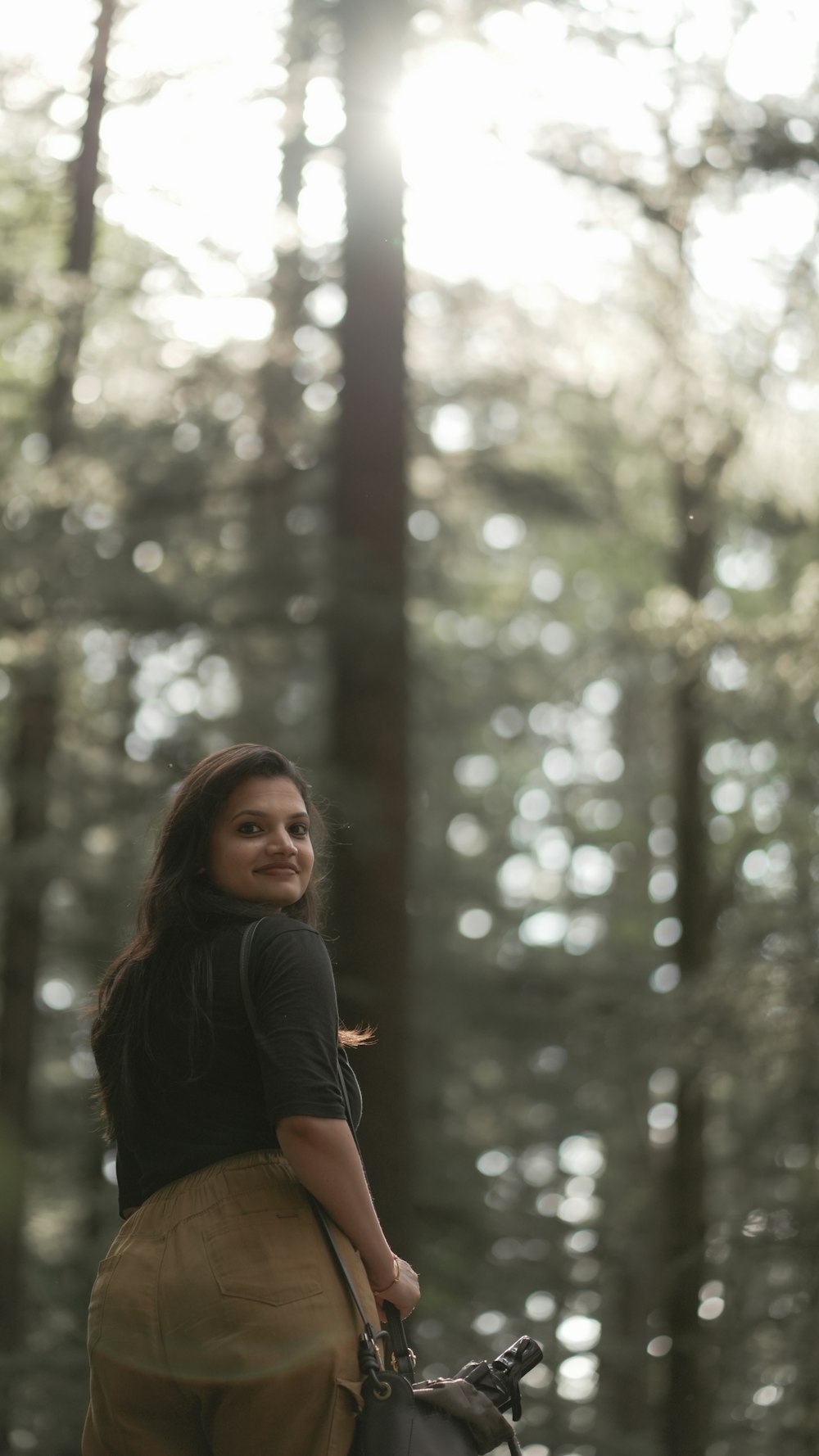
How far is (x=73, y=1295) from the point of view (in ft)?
31.7

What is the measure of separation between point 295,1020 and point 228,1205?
34 centimetres

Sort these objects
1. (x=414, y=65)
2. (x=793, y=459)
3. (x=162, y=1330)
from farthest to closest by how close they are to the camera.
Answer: (x=414, y=65)
(x=793, y=459)
(x=162, y=1330)

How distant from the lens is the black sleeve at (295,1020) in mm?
2516

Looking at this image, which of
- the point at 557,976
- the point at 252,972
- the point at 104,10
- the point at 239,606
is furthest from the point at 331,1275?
the point at 557,976

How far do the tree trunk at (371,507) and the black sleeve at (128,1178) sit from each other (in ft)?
15.4

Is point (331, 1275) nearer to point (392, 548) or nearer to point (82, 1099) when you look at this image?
point (392, 548)

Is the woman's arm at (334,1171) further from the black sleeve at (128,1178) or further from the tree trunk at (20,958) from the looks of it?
the tree trunk at (20,958)

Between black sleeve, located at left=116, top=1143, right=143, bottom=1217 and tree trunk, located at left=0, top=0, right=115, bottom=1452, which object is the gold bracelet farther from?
tree trunk, located at left=0, top=0, right=115, bottom=1452

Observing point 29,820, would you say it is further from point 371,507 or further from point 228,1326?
point 228,1326

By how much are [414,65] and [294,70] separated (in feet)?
3.20

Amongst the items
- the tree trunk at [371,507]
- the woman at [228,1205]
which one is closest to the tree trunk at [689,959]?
the tree trunk at [371,507]

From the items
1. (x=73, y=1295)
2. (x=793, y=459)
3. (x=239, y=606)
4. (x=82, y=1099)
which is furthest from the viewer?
(x=82, y=1099)

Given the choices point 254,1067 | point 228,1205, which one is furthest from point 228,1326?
point 254,1067

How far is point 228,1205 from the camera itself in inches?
101
